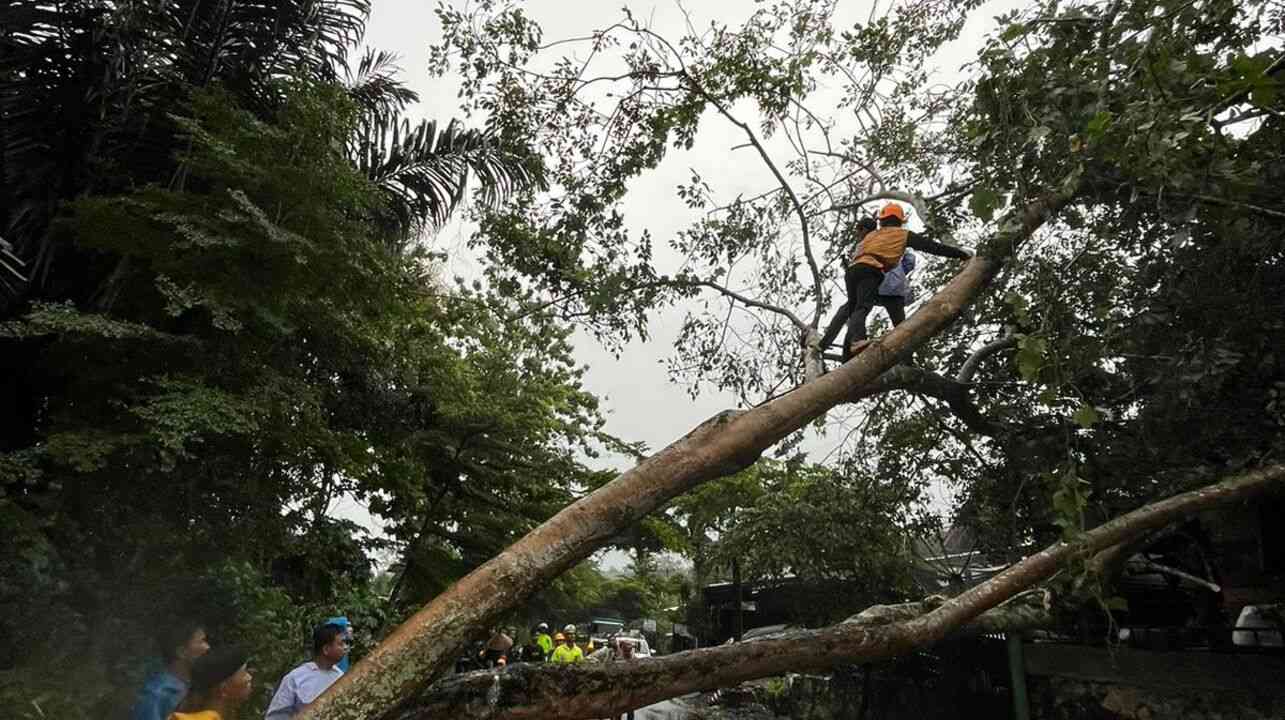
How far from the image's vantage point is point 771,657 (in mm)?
3516

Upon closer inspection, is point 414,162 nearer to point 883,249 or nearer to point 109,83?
point 109,83

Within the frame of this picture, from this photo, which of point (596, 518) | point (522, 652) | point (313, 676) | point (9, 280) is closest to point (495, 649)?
point (522, 652)

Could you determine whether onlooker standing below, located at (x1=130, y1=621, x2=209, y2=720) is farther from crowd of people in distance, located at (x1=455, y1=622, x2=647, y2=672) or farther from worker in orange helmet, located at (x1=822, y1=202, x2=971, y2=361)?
worker in orange helmet, located at (x1=822, y1=202, x2=971, y2=361)

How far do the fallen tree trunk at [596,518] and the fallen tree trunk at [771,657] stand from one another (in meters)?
0.20

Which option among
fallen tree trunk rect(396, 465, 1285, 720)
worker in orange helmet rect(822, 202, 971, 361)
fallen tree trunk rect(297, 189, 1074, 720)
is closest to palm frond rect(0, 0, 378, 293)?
worker in orange helmet rect(822, 202, 971, 361)

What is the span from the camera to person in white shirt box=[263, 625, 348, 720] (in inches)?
150

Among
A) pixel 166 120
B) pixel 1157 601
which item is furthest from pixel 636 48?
pixel 1157 601

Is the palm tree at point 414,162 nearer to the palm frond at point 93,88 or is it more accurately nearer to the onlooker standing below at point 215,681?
the palm frond at point 93,88

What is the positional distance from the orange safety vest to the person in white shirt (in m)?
3.81

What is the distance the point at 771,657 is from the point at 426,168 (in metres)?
7.97

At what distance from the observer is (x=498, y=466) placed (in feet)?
34.9

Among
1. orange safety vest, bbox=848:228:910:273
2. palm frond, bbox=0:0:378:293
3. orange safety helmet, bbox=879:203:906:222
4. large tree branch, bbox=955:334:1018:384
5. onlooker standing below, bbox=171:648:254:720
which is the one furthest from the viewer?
palm frond, bbox=0:0:378:293

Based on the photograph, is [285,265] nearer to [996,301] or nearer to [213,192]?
[213,192]

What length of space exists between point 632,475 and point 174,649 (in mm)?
2148
